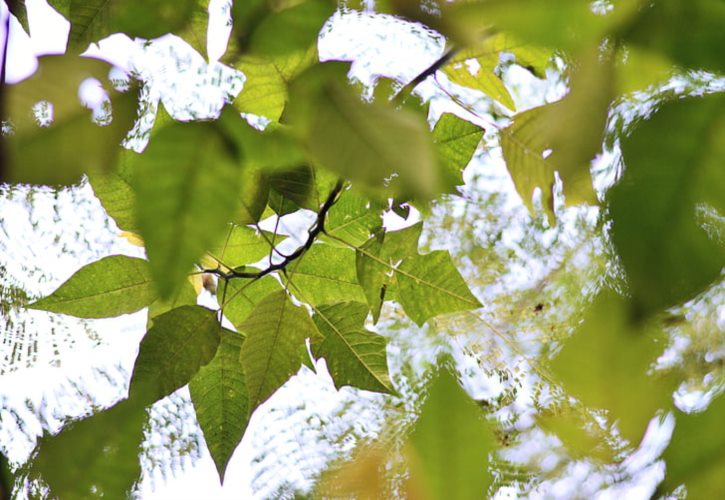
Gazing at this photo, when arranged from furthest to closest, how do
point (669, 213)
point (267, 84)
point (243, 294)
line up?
point (243, 294) → point (267, 84) → point (669, 213)

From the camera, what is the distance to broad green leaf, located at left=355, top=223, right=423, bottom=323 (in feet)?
0.83

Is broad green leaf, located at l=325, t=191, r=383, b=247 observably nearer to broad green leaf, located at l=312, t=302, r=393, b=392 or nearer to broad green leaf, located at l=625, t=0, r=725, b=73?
broad green leaf, located at l=312, t=302, r=393, b=392

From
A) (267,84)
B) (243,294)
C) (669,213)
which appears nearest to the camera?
(669,213)

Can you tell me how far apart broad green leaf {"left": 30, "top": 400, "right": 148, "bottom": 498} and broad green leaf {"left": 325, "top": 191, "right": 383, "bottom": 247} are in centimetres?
16

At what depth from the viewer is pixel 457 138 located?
22 centimetres

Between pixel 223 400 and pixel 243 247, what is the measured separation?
7 cm

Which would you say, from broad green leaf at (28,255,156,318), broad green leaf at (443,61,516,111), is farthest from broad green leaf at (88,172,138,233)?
broad green leaf at (443,61,516,111)

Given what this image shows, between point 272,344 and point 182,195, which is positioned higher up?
point 182,195

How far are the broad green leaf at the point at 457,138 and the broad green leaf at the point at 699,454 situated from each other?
137mm

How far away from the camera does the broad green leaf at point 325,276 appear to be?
10.7 inches

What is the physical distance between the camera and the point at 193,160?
0.10 meters

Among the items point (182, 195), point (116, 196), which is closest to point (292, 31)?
point (182, 195)

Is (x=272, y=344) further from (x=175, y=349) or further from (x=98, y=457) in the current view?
(x=98, y=457)

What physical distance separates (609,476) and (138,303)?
0.64ft
